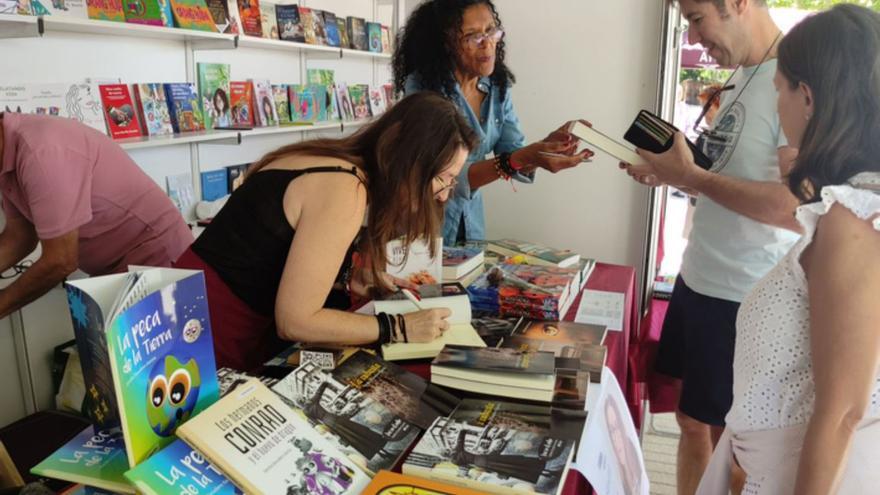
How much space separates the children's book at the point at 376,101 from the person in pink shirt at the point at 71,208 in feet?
7.10

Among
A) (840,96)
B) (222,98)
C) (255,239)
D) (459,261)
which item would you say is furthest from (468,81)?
(840,96)

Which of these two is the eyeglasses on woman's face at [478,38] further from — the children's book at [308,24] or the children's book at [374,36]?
the children's book at [374,36]

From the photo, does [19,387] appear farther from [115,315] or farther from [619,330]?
[619,330]

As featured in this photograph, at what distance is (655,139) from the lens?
180cm

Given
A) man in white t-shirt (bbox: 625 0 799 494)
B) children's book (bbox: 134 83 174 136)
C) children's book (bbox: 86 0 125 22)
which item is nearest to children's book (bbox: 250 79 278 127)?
children's book (bbox: 134 83 174 136)

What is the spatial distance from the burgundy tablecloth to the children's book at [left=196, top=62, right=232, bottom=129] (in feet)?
6.12

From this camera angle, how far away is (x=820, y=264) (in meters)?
0.95

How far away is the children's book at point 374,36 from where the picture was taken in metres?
3.96

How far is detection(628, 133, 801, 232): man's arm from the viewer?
1560 mm

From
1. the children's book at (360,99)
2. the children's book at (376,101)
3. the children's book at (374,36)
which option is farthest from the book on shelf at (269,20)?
the children's book at (376,101)

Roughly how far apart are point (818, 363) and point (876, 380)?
120mm

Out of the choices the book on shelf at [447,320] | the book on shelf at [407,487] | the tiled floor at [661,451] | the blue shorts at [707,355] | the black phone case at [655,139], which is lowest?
the tiled floor at [661,451]

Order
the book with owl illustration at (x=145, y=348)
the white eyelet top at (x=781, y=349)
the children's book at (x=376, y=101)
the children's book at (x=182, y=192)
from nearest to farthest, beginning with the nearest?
the book with owl illustration at (x=145, y=348)
the white eyelet top at (x=781, y=349)
the children's book at (x=182, y=192)
the children's book at (x=376, y=101)

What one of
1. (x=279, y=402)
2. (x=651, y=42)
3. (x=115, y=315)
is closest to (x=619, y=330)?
(x=279, y=402)
